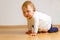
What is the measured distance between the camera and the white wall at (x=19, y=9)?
79.7 inches

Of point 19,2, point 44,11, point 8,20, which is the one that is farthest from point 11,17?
point 44,11

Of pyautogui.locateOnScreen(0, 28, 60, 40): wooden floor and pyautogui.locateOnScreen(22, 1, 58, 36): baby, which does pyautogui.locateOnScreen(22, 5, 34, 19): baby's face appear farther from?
pyautogui.locateOnScreen(0, 28, 60, 40): wooden floor

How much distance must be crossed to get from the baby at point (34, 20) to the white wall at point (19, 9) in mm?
284

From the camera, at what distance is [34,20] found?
1.70 m

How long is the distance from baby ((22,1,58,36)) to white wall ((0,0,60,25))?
11.2 inches

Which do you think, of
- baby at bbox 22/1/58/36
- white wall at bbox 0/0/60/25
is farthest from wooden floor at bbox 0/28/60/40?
white wall at bbox 0/0/60/25

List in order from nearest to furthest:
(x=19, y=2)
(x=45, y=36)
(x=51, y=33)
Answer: (x=45, y=36) → (x=51, y=33) → (x=19, y=2)

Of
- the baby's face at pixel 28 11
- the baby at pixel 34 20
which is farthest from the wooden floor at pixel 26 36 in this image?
the baby's face at pixel 28 11

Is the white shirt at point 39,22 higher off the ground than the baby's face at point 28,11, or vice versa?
the baby's face at point 28,11

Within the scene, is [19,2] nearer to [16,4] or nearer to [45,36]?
[16,4]

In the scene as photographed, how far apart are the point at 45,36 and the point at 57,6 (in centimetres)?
53

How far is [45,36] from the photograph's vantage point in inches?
65.1

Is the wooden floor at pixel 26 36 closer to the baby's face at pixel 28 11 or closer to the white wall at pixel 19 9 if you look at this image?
the baby's face at pixel 28 11

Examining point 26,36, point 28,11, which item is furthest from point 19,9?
point 26,36
